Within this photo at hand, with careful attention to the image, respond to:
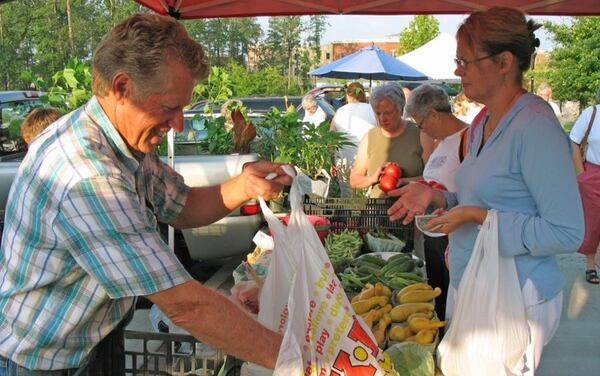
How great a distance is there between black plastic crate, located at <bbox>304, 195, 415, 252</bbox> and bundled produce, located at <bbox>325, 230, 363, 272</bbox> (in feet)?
0.28

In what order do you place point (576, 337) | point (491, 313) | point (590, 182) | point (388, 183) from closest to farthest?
point (491, 313) → point (388, 183) → point (576, 337) → point (590, 182)

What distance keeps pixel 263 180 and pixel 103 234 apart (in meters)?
0.79

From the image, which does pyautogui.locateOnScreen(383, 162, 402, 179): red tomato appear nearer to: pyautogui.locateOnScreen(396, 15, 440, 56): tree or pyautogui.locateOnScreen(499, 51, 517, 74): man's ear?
pyautogui.locateOnScreen(499, 51, 517, 74): man's ear

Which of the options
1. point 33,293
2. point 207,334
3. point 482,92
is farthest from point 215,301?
point 482,92

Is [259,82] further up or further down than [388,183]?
further down

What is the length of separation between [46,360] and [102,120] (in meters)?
0.62

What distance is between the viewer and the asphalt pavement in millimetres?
3955

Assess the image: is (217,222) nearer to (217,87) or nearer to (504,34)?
(217,87)

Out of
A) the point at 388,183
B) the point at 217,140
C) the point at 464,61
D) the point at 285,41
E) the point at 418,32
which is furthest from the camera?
the point at 285,41

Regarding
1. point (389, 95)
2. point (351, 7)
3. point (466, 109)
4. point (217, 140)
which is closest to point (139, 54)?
point (351, 7)

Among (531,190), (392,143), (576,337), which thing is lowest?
(576,337)

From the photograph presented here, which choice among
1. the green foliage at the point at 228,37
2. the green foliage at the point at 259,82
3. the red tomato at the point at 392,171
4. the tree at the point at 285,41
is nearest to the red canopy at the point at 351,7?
the red tomato at the point at 392,171

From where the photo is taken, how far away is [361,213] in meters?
4.07

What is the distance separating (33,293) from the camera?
1.47 meters
